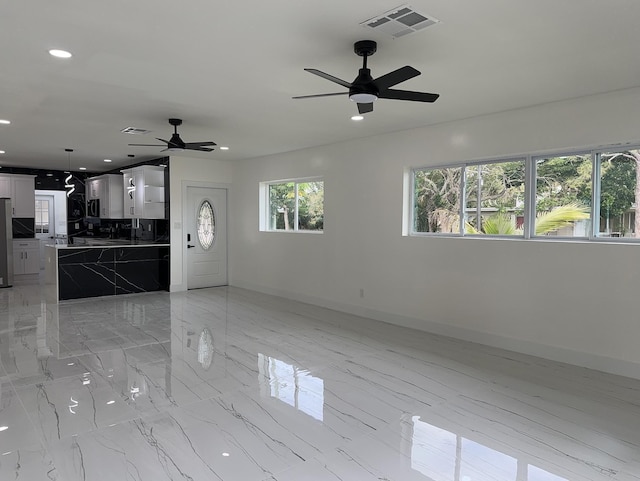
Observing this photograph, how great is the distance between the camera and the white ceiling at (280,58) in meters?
2.51

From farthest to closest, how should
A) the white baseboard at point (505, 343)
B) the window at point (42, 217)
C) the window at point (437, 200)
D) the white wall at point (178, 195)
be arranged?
the window at point (42, 217), the white wall at point (178, 195), the window at point (437, 200), the white baseboard at point (505, 343)

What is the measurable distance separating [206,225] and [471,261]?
18.2 ft

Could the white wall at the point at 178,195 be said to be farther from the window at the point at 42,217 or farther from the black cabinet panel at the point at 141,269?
the window at the point at 42,217

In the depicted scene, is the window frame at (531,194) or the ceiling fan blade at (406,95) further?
the window frame at (531,194)

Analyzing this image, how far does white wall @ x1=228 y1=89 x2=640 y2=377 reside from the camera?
3980 millimetres

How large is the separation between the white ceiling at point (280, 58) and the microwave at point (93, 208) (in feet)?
17.4

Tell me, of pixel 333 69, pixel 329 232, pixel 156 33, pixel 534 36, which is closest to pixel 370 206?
pixel 329 232

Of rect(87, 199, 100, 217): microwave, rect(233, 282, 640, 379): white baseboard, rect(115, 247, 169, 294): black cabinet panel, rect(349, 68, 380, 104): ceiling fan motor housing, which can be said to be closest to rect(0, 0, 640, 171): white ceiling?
rect(349, 68, 380, 104): ceiling fan motor housing

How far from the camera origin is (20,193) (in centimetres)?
983

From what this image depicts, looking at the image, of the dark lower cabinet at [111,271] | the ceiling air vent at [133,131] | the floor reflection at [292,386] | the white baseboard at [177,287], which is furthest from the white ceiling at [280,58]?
the white baseboard at [177,287]

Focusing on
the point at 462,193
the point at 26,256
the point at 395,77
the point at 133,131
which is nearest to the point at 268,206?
the point at 133,131

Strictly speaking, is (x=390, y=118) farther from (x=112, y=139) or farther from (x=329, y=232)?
(x=112, y=139)

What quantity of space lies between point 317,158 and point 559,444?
204 inches

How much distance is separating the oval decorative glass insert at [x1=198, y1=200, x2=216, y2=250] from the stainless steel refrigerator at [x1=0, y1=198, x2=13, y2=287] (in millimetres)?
3719
